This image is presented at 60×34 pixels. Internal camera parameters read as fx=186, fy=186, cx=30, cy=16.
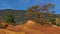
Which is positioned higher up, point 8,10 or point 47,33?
point 8,10

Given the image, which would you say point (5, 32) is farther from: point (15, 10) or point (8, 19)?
point (15, 10)

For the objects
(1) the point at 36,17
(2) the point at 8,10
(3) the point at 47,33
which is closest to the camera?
(3) the point at 47,33

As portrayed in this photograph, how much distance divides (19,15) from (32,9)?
25.2 m

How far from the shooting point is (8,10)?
2281 inches

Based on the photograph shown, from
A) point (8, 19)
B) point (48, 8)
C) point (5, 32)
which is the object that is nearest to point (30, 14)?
point (48, 8)

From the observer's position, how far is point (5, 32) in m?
19.4

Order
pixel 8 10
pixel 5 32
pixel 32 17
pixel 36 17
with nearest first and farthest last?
pixel 5 32
pixel 36 17
pixel 32 17
pixel 8 10

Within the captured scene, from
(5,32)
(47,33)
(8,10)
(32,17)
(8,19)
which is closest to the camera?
(5,32)

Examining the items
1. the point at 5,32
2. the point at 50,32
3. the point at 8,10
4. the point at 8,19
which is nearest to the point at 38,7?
the point at 8,19

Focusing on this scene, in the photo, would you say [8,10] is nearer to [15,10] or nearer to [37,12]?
[15,10]

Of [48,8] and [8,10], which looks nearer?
[48,8]

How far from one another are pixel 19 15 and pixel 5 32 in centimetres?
4063

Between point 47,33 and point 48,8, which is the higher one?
point 48,8

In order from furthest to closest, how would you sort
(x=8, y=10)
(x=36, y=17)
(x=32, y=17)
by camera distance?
(x=8, y=10) < (x=32, y=17) < (x=36, y=17)
